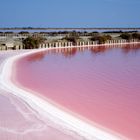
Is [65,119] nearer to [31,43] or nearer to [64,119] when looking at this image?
[64,119]

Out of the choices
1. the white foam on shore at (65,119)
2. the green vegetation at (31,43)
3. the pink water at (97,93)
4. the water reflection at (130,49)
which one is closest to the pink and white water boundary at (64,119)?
the white foam on shore at (65,119)

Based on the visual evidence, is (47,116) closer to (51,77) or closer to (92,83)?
(92,83)

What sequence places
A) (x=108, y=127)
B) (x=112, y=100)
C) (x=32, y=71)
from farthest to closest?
(x=32, y=71)
(x=112, y=100)
(x=108, y=127)

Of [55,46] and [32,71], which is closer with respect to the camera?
[32,71]

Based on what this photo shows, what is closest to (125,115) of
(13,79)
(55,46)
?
(13,79)

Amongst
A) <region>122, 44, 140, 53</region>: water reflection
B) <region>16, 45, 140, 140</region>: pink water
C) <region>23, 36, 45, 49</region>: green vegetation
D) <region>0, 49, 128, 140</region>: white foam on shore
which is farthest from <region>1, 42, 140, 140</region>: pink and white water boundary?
<region>122, 44, 140, 53</region>: water reflection

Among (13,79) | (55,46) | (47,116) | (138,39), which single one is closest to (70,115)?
(47,116)

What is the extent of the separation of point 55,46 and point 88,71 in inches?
840

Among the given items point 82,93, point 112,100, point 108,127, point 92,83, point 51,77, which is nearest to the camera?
point 108,127

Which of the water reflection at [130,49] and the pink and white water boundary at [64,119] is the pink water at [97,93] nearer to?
the pink and white water boundary at [64,119]

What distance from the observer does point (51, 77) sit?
1538 cm

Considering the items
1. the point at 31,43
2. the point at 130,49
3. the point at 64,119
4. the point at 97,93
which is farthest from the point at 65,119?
the point at 130,49

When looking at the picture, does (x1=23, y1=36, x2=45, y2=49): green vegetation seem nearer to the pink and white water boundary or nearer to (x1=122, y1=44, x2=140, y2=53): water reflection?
(x1=122, y1=44, x2=140, y2=53): water reflection

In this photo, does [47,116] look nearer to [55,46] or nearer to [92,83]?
[92,83]
